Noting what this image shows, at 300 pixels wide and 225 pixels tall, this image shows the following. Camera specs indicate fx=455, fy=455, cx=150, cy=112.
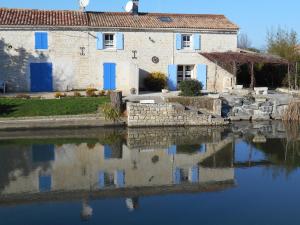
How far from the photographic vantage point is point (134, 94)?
25.6 metres

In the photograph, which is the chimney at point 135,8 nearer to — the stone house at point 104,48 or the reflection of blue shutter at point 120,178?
the stone house at point 104,48

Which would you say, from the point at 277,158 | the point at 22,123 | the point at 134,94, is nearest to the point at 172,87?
the point at 134,94

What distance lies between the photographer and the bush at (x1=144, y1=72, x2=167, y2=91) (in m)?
27.3

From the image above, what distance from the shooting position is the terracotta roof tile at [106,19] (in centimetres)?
2622

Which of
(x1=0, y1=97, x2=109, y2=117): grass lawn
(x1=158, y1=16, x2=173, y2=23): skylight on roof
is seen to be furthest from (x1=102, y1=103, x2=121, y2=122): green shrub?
(x1=158, y1=16, x2=173, y2=23): skylight on roof

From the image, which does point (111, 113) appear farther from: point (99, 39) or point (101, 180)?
point (101, 180)

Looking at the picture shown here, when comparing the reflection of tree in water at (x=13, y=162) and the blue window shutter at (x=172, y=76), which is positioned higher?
the blue window shutter at (x=172, y=76)

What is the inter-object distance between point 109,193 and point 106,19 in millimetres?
18197

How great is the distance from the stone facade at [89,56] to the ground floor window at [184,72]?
482mm

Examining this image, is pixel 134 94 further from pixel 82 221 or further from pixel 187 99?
pixel 82 221

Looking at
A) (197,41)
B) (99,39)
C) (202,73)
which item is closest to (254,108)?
(202,73)

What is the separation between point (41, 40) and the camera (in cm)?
→ 2611

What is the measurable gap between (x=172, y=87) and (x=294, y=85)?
7793 millimetres

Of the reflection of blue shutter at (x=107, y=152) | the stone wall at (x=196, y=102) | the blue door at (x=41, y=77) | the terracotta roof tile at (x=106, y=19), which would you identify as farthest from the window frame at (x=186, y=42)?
A: the reflection of blue shutter at (x=107, y=152)
